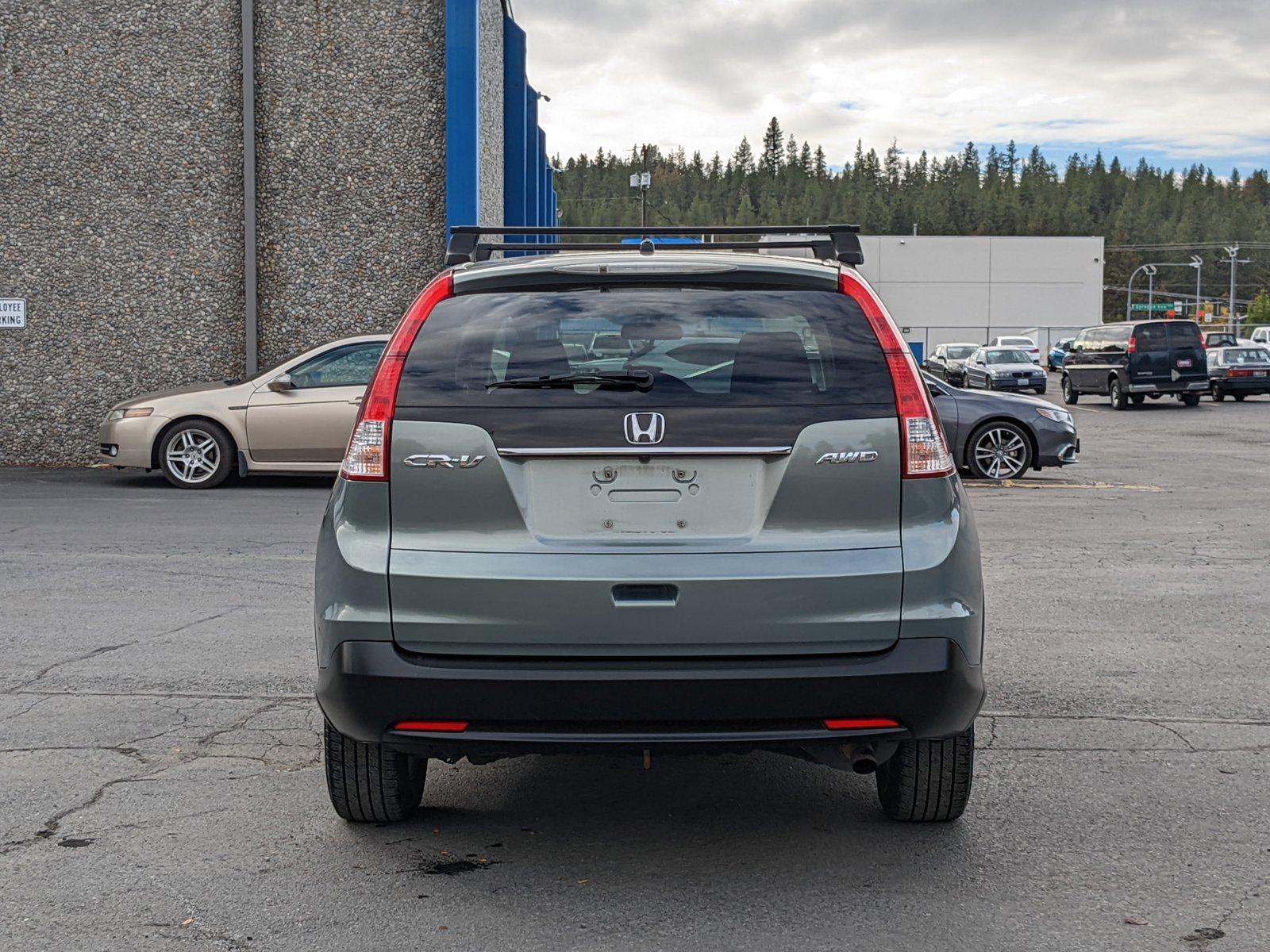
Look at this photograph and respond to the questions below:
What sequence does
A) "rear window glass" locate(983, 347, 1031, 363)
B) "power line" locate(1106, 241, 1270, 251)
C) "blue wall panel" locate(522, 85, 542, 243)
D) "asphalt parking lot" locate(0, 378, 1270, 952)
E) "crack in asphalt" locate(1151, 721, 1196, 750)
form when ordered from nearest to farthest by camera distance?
1. "asphalt parking lot" locate(0, 378, 1270, 952)
2. "crack in asphalt" locate(1151, 721, 1196, 750)
3. "blue wall panel" locate(522, 85, 542, 243)
4. "rear window glass" locate(983, 347, 1031, 363)
5. "power line" locate(1106, 241, 1270, 251)

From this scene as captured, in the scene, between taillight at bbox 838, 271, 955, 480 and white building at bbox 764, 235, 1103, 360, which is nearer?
taillight at bbox 838, 271, 955, 480

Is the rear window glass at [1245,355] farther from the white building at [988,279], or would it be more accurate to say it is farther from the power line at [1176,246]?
the power line at [1176,246]

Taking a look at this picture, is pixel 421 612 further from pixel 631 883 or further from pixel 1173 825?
pixel 1173 825

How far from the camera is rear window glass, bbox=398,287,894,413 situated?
3857mm

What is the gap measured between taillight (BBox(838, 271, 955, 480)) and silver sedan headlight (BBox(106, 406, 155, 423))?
465 inches

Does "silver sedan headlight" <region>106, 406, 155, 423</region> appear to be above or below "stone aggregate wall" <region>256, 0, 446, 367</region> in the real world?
below

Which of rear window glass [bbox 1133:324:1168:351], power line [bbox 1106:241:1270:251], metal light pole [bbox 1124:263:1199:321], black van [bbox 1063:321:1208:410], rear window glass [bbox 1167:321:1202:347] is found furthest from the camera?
power line [bbox 1106:241:1270:251]

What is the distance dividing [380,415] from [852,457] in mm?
1263

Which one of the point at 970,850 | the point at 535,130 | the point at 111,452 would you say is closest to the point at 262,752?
the point at 970,850

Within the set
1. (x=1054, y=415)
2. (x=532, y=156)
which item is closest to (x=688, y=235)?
(x=1054, y=415)

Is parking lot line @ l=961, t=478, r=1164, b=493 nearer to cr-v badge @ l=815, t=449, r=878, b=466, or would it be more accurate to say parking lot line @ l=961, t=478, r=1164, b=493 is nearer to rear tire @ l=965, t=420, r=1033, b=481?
rear tire @ l=965, t=420, r=1033, b=481

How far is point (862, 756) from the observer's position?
399cm

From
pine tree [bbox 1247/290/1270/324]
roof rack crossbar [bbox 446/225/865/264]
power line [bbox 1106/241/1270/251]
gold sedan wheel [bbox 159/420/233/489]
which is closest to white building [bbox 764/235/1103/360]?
pine tree [bbox 1247/290/1270/324]

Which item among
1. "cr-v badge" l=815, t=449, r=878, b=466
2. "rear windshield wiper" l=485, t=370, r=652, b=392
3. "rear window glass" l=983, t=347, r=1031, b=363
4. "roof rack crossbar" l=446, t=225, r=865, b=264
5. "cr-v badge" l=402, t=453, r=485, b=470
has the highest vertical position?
"roof rack crossbar" l=446, t=225, r=865, b=264
